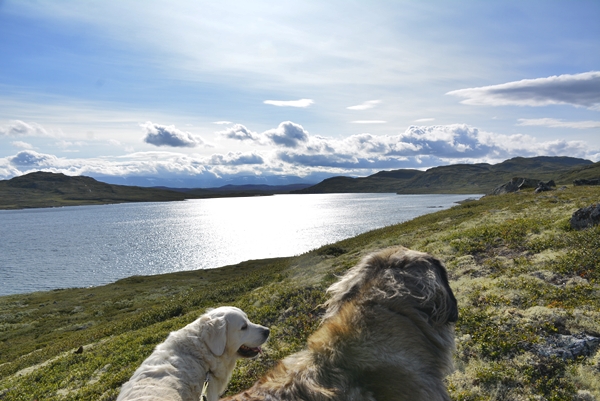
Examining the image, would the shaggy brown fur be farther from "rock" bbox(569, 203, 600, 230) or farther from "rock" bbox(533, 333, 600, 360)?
"rock" bbox(569, 203, 600, 230)

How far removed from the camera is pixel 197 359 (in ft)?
24.8

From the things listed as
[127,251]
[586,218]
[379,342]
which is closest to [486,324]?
[379,342]

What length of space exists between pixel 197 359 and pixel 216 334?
602 millimetres

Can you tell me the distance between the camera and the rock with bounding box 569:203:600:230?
50.3 feet

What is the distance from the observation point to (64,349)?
21422mm

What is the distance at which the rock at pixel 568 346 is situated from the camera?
750 centimetres

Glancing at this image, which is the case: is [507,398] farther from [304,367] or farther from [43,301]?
[43,301]

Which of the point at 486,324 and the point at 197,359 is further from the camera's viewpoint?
the point at 486,324

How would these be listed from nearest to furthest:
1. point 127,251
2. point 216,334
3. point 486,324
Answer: point 216,334, point 486,324, point 127,251

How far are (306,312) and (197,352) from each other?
243 inches

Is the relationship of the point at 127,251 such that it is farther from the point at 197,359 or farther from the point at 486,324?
the point at 486,324

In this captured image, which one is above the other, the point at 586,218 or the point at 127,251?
the point at 586,218

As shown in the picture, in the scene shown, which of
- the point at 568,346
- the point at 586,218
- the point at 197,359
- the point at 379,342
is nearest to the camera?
the point at 379,342

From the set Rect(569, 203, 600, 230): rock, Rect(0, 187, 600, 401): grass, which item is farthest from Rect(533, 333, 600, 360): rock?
Rect(569, 203, 600, 230): rock
